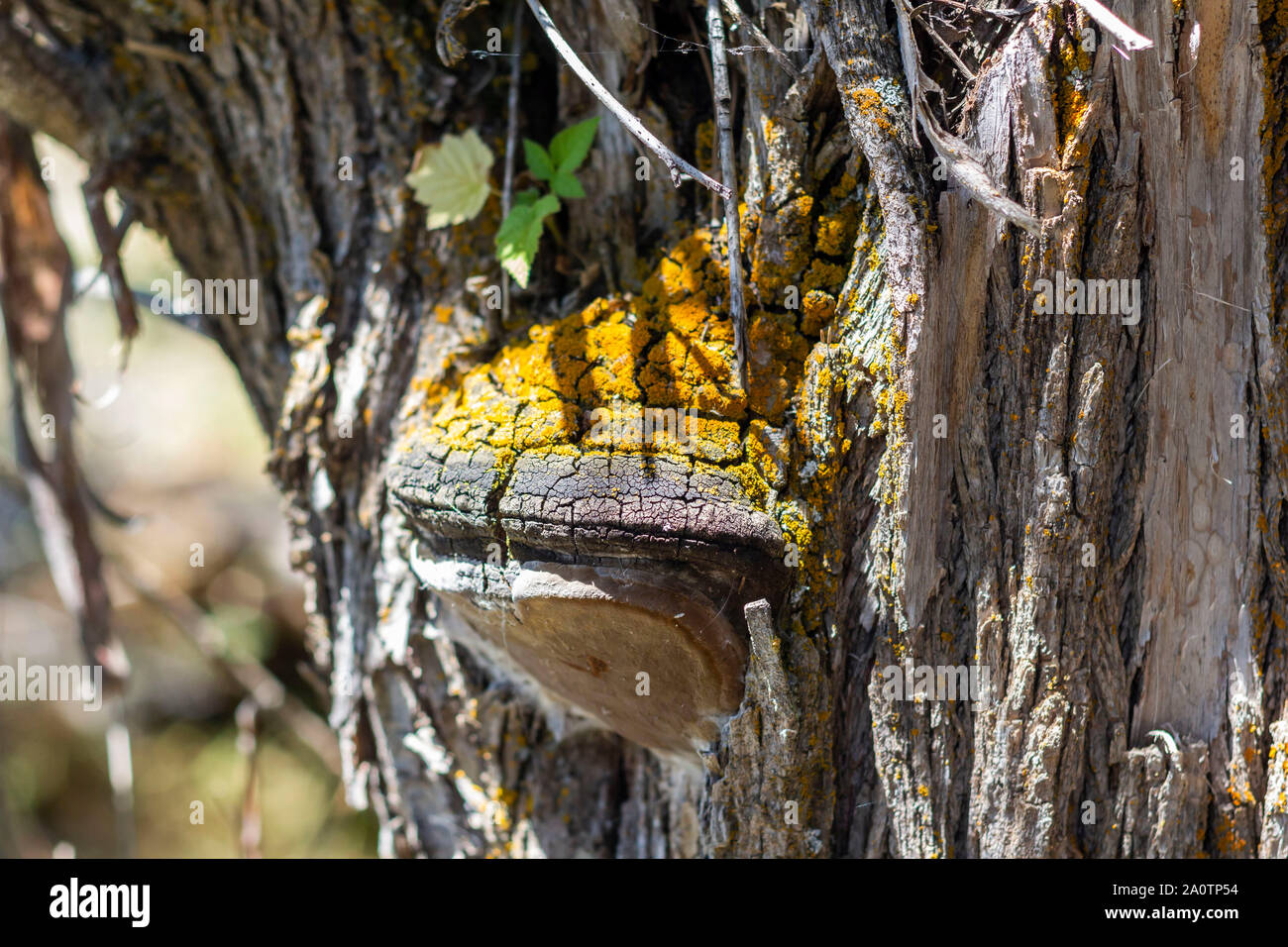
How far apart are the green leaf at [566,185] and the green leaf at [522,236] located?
0.06 ft

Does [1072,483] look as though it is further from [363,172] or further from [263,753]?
[263,753]

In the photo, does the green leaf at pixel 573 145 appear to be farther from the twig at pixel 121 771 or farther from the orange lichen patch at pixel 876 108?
the twig at pixel 121 771

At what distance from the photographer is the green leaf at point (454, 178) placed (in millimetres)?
1520

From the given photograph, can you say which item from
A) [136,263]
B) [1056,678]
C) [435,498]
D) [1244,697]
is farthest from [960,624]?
[136,263]

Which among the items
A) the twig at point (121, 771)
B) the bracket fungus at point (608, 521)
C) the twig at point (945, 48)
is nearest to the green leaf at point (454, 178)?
the bracket fungus at point (608, 521)

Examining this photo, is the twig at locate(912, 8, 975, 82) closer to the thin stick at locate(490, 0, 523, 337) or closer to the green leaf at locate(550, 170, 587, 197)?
the green leaf at locate(550, 170, 587, 197)

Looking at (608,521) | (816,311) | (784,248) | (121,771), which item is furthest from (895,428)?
(121,771)

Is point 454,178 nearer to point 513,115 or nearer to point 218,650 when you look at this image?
point 513,115

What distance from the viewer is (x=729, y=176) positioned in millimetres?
1232

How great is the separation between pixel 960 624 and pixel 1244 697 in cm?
49

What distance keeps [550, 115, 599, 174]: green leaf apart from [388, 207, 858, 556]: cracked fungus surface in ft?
0.76

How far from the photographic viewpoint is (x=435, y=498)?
132 centimetres
